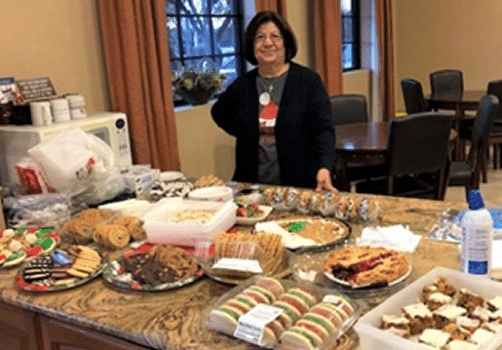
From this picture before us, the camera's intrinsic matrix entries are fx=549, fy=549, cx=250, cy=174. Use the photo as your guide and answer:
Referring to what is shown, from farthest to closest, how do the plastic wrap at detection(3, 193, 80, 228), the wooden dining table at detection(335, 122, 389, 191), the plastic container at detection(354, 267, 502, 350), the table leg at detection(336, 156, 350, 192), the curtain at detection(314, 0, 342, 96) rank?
the curtain at detection(314, 0, 342, 96) < the table leg at detection(336, 156, 350, 192) < the wooden dining table at detection(335, 122, 389, 191) < the plastic wrap at detection(3, 193, 80, 228) < the plastic container at detection(354, 267, 502, 350)

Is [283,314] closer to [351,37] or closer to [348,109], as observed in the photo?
[348,109]

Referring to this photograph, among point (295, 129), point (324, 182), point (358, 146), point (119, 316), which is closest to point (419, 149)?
point (358, 146)

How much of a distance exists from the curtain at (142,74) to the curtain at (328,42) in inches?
76.7

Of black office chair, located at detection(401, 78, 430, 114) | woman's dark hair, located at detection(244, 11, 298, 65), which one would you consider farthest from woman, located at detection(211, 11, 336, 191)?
black office chair, located at detection(401, 78, 430, 114)

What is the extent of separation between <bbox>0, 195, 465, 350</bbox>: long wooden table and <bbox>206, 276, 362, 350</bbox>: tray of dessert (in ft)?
0.11

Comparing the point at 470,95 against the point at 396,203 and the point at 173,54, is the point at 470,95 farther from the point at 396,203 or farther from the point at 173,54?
the point at 396,203

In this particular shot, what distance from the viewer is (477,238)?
1.17 metres

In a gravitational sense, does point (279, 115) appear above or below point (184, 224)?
above

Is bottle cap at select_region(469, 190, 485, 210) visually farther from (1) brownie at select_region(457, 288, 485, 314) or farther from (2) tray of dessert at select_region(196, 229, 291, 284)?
(2) tray of dessert at select_region(196, 229, 291, 284)

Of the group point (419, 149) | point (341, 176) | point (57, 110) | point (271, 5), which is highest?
point (271, 5)

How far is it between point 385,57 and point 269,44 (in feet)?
12.8

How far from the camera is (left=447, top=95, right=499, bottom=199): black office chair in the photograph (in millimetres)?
3490

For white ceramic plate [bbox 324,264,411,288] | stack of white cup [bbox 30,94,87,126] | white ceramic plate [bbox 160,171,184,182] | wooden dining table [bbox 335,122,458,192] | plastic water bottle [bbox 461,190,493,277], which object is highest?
stack of white cup [bbox 30,94,87,126]

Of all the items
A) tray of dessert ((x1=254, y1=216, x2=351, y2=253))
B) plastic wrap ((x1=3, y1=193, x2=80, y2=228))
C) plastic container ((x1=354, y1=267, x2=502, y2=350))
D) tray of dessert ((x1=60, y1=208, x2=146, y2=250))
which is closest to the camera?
plastic container ((x1=354, y1=267, x2=502, y2=350))
